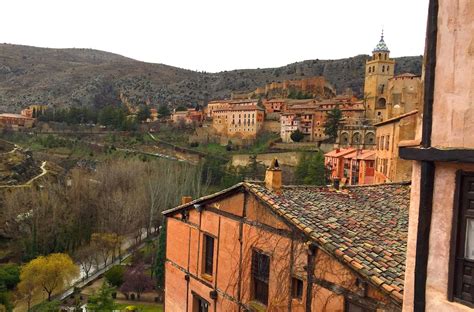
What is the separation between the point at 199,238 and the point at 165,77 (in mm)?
150731

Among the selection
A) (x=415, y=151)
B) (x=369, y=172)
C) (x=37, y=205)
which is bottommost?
(x=37, y=205)

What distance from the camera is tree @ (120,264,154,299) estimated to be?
31141 mm

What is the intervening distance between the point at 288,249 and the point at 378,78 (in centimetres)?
8313

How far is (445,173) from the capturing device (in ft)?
14.5

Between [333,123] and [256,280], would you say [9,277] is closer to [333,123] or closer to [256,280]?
[256,280]

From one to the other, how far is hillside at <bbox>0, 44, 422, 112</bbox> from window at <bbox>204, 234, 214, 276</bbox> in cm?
11851

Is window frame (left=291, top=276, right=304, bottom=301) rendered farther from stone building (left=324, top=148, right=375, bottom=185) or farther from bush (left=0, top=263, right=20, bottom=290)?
stone building (left=324, top=148, right=375, bottom=185)

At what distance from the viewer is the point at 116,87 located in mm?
139250

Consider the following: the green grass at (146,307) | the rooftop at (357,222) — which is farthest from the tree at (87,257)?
the rooftop at (357,222)

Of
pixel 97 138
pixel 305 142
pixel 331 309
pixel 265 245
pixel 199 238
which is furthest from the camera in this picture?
pixel 97 138

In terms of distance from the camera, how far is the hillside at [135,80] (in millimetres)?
130000

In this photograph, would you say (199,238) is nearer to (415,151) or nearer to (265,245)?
(265,245)

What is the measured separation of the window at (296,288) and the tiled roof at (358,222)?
1.23 meters

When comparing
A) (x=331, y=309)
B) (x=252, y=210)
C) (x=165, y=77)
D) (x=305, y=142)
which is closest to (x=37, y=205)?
(x=252, y=210)
